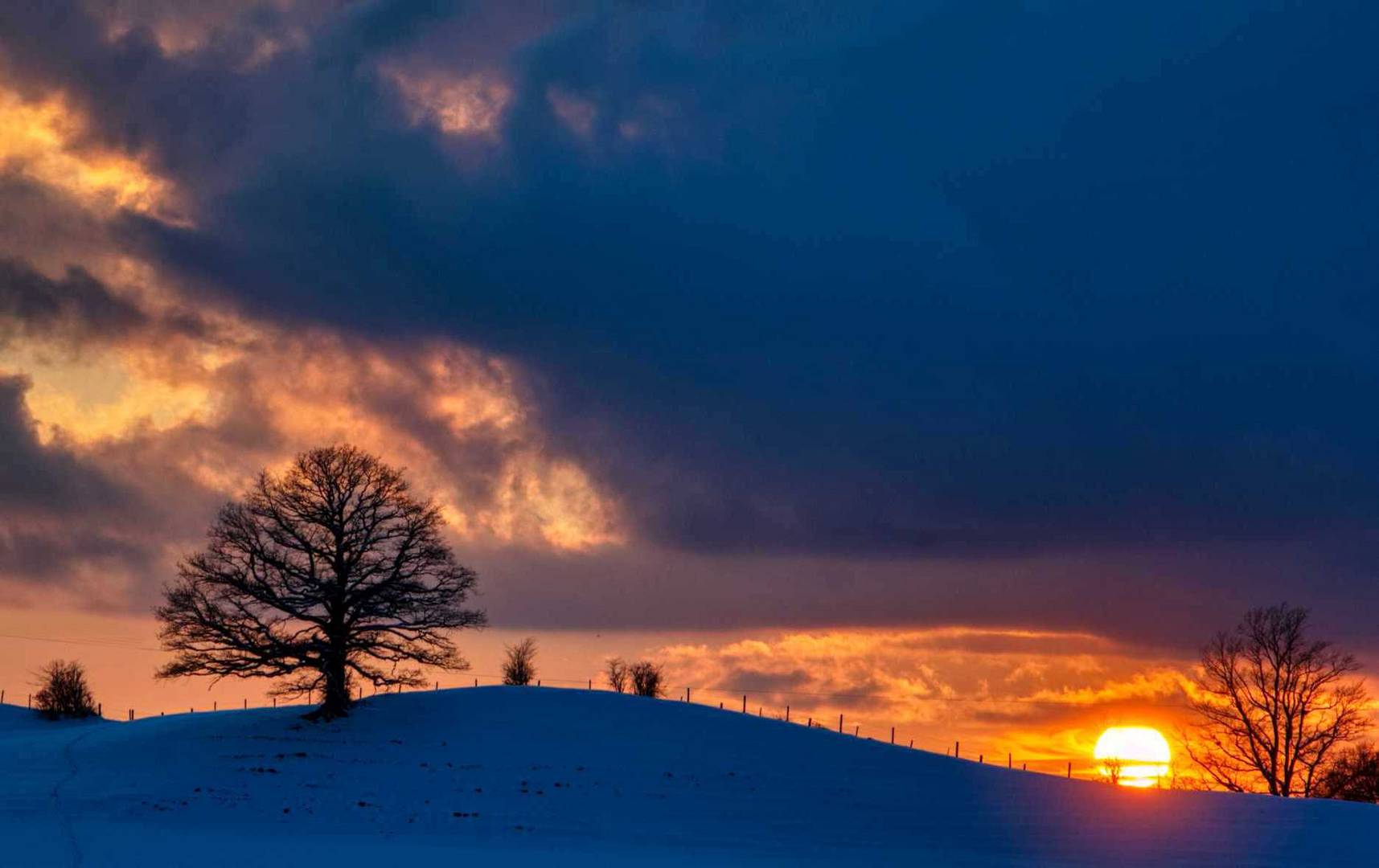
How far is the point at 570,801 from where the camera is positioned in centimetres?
5131

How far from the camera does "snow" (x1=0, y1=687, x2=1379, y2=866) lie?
137ft

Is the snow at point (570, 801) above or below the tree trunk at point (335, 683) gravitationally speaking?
below

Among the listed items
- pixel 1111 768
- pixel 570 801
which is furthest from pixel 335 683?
pixel 1111 768

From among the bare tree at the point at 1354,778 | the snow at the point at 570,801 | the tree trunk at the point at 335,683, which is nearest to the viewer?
the snow at the point at 570,801

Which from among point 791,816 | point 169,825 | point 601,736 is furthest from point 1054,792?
point 169,825

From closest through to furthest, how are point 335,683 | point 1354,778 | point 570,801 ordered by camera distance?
point 570,801, point 335,683, point 1354,778

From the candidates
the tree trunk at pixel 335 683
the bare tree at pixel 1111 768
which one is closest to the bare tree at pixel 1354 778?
the bare tree at pixel 1111 768

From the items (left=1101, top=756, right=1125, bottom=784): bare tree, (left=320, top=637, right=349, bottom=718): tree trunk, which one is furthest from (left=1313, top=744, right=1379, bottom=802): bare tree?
(left=320, top=637, right=349, bottom=718): tree trunk

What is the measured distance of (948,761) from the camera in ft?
212

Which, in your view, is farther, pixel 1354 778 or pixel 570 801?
pixel 1354 778

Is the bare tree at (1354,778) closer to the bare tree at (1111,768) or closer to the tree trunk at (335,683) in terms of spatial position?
the bare tree at (1111,768)

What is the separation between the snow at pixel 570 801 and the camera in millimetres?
41719

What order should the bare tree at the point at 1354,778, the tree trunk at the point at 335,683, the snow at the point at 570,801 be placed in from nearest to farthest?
the snow at the point at 570,801 → the tree trunk at the point at 335,683 → the bare tree at the point at 1354,778

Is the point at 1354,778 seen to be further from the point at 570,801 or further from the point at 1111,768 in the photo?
the point at 570,801
